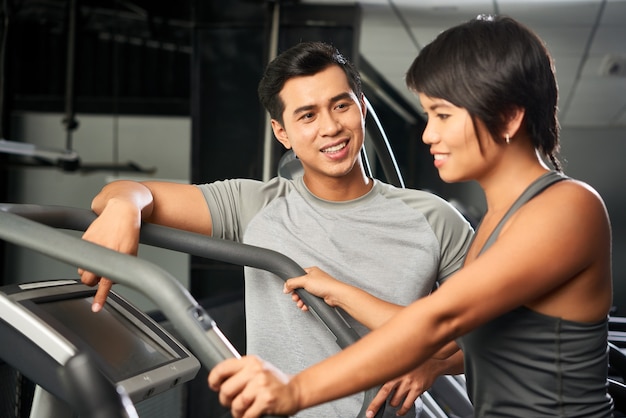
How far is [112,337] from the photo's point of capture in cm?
132

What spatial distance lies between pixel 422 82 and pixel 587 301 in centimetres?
38

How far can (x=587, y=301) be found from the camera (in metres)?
1.14

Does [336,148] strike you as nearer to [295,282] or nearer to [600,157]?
[295,282]

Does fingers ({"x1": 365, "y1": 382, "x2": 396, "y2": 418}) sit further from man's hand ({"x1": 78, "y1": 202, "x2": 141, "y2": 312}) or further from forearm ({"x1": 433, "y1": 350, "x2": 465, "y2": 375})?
man's hand ({"x1": 78, "y1": 202, "x2": 141, "y2": 312})

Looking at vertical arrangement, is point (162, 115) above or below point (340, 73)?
below

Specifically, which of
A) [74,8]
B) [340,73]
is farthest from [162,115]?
[340,73]

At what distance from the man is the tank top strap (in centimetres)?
47

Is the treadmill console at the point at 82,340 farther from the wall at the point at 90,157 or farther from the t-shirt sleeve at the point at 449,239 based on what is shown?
the wall at the point at 90,157

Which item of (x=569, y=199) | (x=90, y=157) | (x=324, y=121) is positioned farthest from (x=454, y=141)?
(x=90, y=157)

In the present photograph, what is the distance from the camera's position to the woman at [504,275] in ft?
3.35

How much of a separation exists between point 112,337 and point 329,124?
618 millimetres

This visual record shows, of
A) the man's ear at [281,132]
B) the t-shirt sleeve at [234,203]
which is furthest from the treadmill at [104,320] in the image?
the man's ear at [281,132]

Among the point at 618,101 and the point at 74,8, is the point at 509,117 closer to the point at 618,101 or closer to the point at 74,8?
the point at 74,8

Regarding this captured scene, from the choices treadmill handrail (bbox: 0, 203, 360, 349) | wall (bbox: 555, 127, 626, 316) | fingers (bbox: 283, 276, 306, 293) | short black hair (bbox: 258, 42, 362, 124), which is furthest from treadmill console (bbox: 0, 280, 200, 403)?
wall (bbox: 555, 127, 626, 316)
